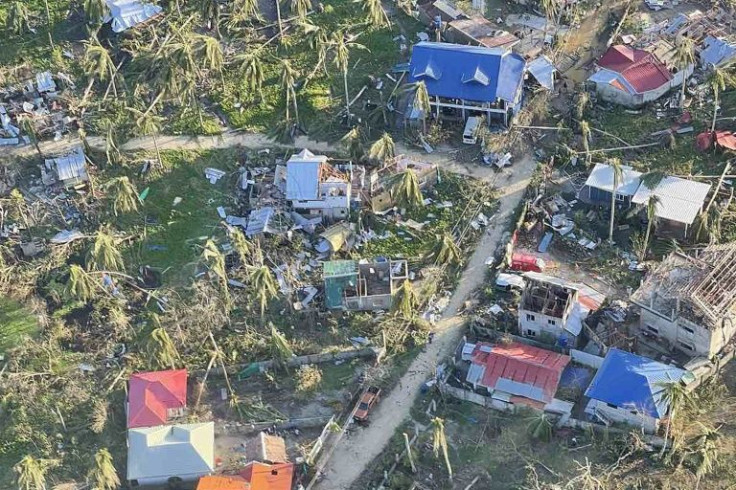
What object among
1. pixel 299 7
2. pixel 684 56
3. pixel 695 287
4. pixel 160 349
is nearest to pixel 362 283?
pixel 160 349

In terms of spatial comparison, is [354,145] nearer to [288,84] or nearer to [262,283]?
[288,84]

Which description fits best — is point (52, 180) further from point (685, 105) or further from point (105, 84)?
point (685, 105)

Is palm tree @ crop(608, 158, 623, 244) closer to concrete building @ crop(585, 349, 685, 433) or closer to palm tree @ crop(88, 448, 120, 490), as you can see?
concrete building @ crop(585, 349, 685, 433)

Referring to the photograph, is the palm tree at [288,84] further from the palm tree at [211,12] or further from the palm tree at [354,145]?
the palm tree at [211,12]

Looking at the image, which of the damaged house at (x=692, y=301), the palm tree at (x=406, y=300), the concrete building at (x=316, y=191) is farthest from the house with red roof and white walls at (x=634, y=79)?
the palm tree at (x=406, y=300)

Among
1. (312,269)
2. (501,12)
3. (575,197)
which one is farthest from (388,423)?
(501,12)
